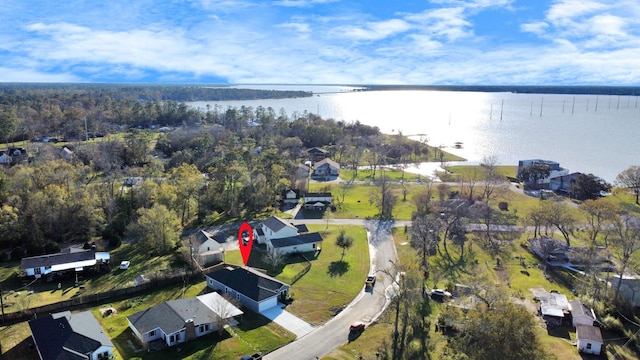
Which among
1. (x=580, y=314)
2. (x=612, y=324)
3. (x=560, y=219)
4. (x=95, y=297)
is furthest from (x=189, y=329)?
(x=560, y=219)

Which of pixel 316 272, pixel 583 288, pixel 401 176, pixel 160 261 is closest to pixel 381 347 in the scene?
pixel 316 272

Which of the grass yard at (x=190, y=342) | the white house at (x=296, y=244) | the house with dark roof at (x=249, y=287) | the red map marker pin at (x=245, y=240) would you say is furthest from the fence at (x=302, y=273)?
the grass yard at (x=190, y=342)

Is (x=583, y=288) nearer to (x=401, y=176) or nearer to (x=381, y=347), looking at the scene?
(x=381, y=347)

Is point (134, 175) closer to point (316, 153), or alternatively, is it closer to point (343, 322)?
point (316, 153)

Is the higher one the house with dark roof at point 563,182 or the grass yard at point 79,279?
the house with dark roof at point 563,182

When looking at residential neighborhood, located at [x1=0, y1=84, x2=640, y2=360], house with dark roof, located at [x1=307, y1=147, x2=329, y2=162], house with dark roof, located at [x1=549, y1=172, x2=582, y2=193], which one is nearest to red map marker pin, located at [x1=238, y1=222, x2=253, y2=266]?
residential neighborhood, located at [x1=0, y1=84, x2=640, y2=360]

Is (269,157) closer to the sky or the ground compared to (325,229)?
closer to the sky

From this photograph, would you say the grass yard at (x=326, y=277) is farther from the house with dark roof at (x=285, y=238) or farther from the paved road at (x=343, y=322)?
the house with dark roof at (x=285, y=238)
